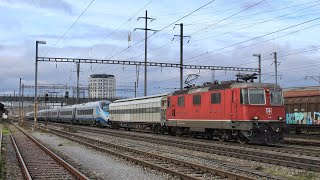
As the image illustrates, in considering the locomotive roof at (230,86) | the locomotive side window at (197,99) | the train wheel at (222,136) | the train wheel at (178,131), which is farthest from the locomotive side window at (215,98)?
the train wheel at (178,131)

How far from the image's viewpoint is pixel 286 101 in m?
33.0

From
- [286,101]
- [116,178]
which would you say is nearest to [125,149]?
[116,178]

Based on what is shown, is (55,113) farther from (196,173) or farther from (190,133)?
(196,173)

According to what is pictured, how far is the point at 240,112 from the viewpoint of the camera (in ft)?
73.3

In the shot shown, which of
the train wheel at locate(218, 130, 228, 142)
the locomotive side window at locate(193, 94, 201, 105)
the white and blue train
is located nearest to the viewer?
the train wheel at locate(218, 130, 228, 142)

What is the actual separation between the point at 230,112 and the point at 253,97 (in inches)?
62.3

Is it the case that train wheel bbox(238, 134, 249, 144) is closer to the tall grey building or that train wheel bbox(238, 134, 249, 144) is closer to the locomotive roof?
the locomotive roof

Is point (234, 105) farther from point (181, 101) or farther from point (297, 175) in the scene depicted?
point (297, 175)

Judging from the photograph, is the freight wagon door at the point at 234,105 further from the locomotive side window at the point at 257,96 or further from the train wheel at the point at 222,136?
the train wheel at the point at 222,136

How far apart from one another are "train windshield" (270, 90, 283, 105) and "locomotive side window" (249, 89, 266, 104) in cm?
54

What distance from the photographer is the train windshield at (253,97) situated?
878 inches

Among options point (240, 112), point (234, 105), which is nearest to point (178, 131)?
point (234, 105)

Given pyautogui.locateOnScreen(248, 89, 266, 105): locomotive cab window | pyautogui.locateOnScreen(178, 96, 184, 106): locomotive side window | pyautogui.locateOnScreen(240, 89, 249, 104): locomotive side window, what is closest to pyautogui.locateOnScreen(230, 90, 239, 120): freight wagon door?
pyautogui.locateOnScreen(240, 89, 249, 104): locomotive side window

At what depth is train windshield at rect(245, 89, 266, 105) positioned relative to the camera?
73.2 ft
